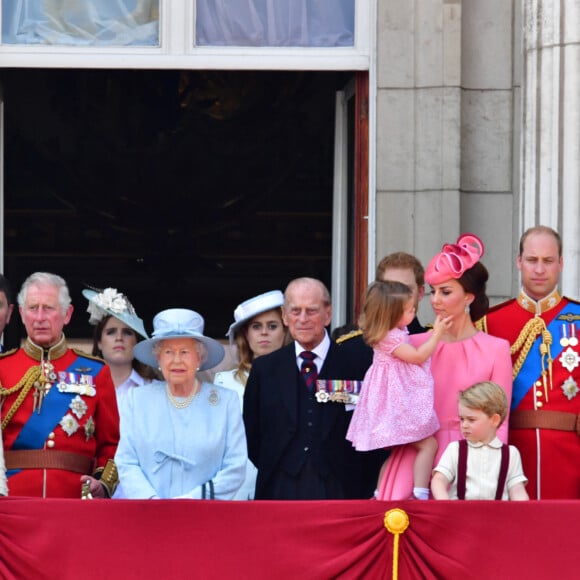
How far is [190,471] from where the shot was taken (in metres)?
6.67

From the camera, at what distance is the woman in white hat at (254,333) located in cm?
768

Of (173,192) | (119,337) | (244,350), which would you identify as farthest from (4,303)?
(173,192)

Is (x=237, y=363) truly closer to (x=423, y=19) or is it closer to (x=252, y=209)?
(x=423, y=19)

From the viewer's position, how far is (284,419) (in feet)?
22.7

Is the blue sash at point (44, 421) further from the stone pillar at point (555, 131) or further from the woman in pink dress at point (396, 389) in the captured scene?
the stone pillar at point (555, 131)

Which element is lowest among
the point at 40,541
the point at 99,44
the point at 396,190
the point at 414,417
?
the point at 40,541

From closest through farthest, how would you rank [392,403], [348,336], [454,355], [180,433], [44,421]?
[392,403] < [180,433] < [454,355] < [44,421] < [348,336]

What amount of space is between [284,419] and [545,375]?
109cm

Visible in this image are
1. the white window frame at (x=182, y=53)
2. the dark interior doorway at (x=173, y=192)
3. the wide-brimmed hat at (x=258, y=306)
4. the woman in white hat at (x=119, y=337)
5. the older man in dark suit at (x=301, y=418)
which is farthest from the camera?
the dark interior doorway at (x=173, y=192)

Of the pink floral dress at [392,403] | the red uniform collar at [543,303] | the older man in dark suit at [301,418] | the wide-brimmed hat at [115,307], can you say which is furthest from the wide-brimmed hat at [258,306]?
the red uniform collar at [543,303]

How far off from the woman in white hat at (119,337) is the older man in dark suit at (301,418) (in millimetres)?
1229

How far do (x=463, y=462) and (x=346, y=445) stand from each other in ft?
1.88

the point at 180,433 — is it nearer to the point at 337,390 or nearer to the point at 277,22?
the point at 337,390

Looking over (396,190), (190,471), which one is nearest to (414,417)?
(190,471)
